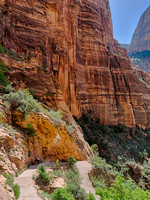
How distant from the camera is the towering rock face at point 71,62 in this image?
1168 cm

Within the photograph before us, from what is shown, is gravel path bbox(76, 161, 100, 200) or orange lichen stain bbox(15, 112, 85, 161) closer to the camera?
gravel path bbox(76, 161, 100, 200)

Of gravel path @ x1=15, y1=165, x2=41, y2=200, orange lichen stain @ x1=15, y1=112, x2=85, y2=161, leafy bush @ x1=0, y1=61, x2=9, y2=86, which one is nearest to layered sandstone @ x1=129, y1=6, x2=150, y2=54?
orange lichen stain @ x1=15, y1=112, x2=85, y2=161

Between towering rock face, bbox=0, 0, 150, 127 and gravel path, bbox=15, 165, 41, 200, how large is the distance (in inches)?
255

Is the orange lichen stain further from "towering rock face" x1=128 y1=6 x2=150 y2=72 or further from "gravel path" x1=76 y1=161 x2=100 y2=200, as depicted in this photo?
"towering rock face" x1=128 y1=6 x2=150 y2=72

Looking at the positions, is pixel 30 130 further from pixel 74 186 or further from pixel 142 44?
pixel 142 44

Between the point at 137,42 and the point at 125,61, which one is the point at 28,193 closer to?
the point at 125,61

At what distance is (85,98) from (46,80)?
10.2 meters

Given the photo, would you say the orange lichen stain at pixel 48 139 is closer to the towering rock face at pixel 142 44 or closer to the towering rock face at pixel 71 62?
the towering rock face at pixel 71 62

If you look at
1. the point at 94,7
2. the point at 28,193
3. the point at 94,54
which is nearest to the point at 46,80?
the point at 28,193

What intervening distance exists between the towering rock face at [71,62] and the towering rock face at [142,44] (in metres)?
A: 50.7

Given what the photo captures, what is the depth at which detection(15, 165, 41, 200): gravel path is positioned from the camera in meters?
4.34

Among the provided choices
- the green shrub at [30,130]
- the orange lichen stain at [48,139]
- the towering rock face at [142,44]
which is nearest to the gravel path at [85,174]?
the orange lichen stain at [48,139]

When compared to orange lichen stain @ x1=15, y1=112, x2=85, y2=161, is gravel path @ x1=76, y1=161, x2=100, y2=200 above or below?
below

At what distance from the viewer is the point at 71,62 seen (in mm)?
19047
